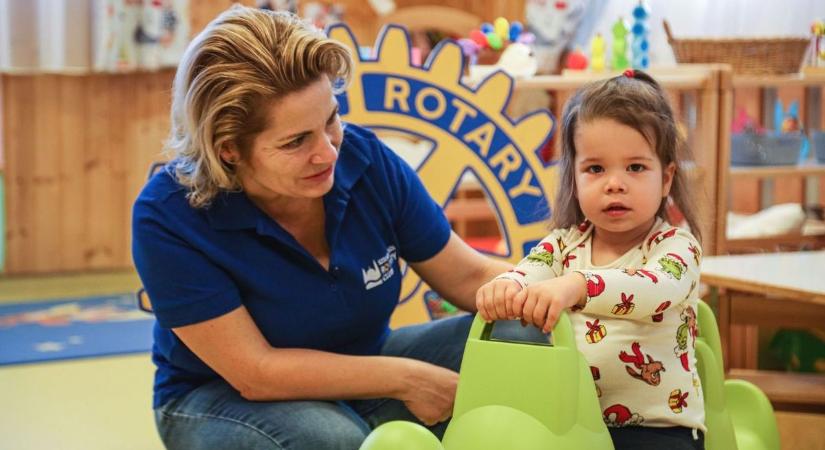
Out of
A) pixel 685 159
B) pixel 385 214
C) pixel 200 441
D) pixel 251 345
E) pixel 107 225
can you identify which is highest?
pixel 685 159

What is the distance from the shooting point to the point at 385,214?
1.55 m

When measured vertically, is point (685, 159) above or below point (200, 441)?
above

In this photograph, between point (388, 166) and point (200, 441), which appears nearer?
point (200, 441)

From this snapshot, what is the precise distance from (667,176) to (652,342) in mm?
196

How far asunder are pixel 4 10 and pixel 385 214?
9.13 feet

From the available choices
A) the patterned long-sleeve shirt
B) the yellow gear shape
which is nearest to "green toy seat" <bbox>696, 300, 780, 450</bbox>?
the patterned long-sleeve shirt

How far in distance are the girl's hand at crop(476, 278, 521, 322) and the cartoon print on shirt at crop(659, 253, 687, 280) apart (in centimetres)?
16

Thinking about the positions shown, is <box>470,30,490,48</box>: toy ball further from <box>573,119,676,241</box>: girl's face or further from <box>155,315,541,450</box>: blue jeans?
<box>573,119,676,241</box>: girl's face

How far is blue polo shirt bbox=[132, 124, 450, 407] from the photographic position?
1385 mm

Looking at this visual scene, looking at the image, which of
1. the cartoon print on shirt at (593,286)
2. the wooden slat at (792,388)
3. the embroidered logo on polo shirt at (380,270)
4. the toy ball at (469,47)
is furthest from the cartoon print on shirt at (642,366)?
the toy ball at (469,47)

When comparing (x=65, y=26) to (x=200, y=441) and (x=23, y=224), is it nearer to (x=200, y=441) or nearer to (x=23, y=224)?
(x=23, y=224)

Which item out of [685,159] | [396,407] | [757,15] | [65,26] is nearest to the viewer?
[685,159]

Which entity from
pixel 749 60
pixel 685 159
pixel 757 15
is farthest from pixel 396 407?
pixel 757 15

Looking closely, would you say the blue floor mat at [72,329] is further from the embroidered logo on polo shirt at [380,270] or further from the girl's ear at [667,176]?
the girl's ear at [667,176]
